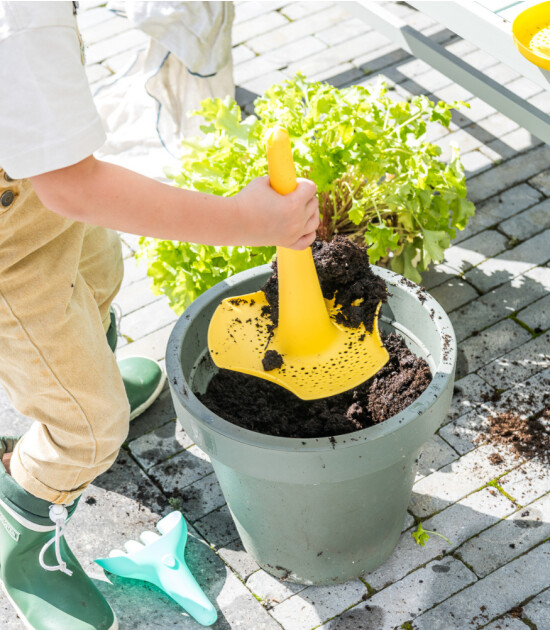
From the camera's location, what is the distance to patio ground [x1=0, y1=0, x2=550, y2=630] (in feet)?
6.72

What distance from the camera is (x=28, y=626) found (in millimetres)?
2057

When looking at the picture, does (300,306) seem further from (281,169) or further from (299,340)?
(281,169)

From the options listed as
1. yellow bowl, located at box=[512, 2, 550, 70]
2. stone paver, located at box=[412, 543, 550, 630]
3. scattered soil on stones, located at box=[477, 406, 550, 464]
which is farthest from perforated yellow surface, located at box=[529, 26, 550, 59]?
stone paver, located at box=[412, 543, 550, 630]

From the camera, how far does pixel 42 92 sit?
1255 millimetres

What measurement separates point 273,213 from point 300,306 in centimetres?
35

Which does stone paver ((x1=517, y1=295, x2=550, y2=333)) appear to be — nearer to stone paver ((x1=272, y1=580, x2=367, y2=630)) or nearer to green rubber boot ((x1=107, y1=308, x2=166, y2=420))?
stone paver ((x1=272, y1=580, x2=367, y2=630))

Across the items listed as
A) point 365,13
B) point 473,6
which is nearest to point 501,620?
point 473,6

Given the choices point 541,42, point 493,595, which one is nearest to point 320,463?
point 493,595

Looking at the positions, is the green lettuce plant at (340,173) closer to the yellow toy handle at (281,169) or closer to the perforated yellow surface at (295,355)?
the perforated yellow surface at (295,355)

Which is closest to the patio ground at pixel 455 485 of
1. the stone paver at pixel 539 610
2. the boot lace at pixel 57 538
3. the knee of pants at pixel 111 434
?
the stone paver at pixel 539 610

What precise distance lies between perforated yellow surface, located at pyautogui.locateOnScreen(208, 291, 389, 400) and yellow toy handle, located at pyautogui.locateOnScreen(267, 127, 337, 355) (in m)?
0.02

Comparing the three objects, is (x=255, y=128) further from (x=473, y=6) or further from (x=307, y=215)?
(x=307, y=215)

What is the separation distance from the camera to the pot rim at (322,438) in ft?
5.38

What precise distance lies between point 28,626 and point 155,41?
2.31m
